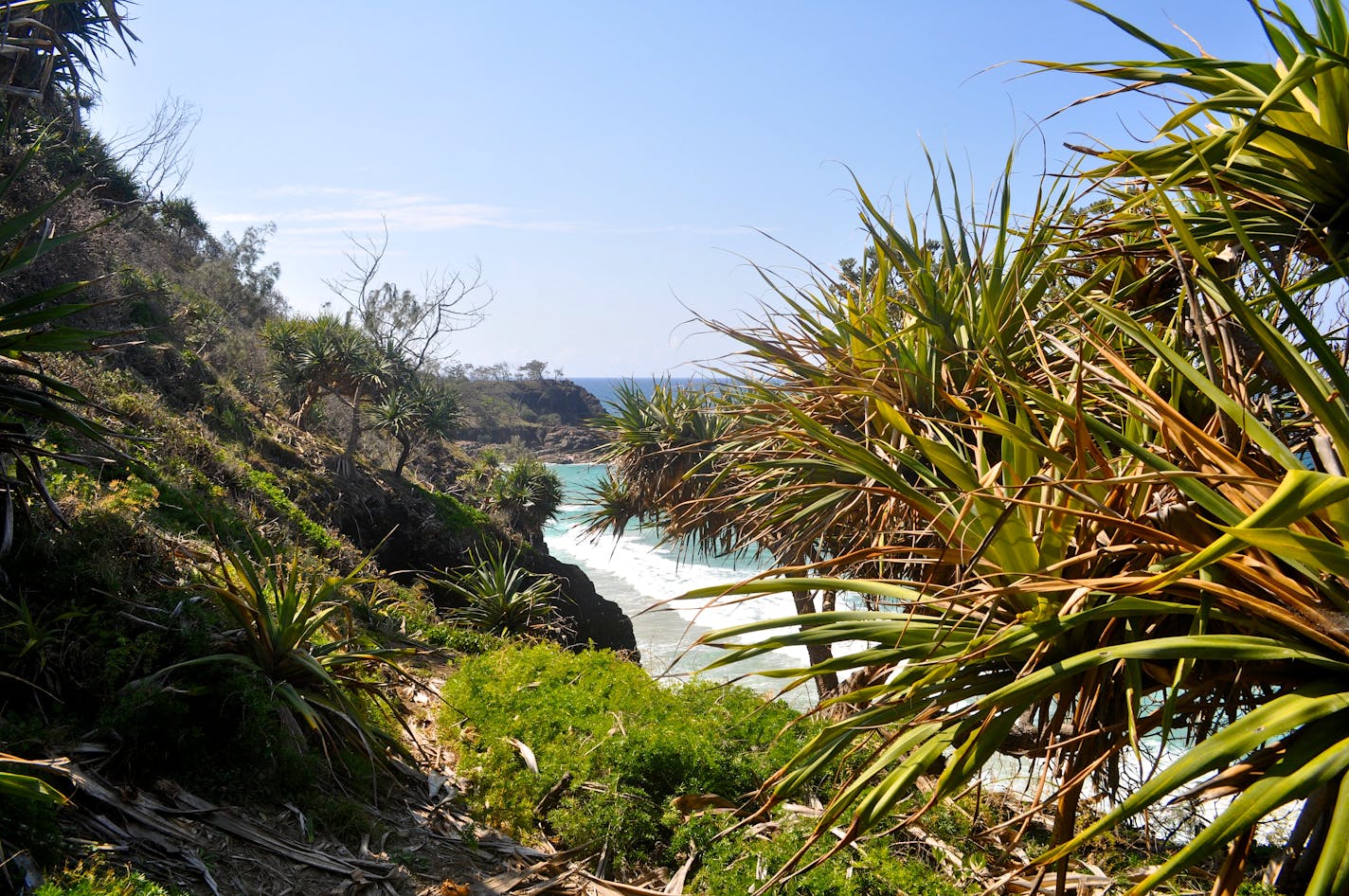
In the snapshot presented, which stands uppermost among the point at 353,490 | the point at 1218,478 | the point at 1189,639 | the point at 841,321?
the point at 841,321

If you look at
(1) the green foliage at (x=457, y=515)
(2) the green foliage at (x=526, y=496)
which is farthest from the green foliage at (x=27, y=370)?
(2) the green foliage at (x=526, y=496)

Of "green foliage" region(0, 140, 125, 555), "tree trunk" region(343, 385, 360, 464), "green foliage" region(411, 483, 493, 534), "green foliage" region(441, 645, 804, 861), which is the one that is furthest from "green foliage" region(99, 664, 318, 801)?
"tree trunk" region(343, 385, 360, 464)

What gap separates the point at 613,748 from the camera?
558cm

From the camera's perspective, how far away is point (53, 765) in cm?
310

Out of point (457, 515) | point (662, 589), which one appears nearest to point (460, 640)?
point (457, 515)

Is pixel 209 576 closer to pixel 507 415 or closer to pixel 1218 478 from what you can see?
pixel 1218 478

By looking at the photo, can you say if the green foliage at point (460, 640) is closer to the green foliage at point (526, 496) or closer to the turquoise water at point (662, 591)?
the turquoise water at point (662, 591)

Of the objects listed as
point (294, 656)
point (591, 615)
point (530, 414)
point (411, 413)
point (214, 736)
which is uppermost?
point (530, 414)

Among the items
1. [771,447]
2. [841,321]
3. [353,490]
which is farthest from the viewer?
[353,490]

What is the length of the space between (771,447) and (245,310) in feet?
115

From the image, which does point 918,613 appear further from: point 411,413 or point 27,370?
point 411,413

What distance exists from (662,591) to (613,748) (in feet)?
91.4

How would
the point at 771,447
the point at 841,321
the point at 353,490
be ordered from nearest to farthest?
the point at 841,321 < the point at 771,447 < the point at 353,490

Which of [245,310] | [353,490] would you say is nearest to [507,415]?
[245,310]
